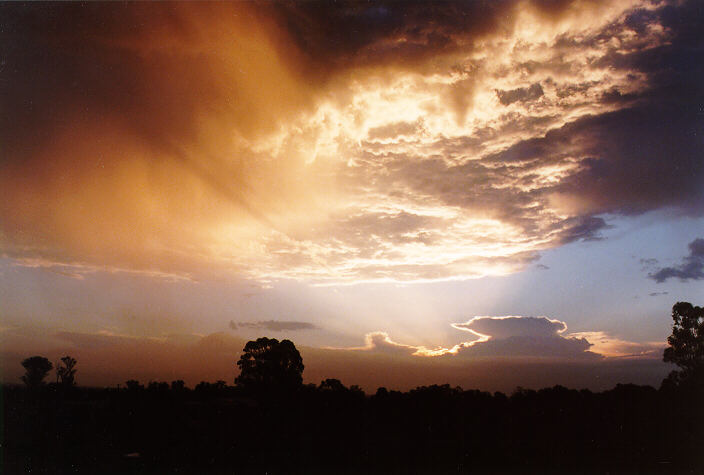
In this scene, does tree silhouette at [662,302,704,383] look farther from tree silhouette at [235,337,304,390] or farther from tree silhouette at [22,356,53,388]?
tree silhouette at [22,356,53,388]

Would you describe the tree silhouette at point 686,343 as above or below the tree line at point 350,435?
above

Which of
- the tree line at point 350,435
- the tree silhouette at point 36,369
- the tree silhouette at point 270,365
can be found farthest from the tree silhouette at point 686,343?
the tree silhouette at point 36,369

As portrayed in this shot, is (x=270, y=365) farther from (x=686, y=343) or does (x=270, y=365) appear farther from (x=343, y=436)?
(x=686, y=343)

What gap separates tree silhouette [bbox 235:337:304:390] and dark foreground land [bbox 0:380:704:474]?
27.8 metres

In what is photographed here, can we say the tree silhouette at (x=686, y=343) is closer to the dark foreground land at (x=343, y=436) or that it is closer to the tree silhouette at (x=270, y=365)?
the dark foreground land at (x=343, y=436)

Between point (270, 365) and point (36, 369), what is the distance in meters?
37.0

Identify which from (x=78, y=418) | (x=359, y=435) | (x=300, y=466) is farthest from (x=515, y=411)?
(x=78, y=418)

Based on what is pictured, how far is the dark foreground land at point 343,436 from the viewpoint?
31.9m

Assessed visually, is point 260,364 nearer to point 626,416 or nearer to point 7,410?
point 7,410

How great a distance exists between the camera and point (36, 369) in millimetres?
75250

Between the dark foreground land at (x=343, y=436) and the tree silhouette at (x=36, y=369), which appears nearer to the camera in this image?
the dark foreground land at (x=343, y=436)

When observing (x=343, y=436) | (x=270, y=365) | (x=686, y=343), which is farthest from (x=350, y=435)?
(x=686, y=343)

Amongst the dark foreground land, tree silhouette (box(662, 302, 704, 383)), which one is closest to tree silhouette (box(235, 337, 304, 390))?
the dark foreground land

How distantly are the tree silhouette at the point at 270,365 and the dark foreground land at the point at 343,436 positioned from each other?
27.8 m
